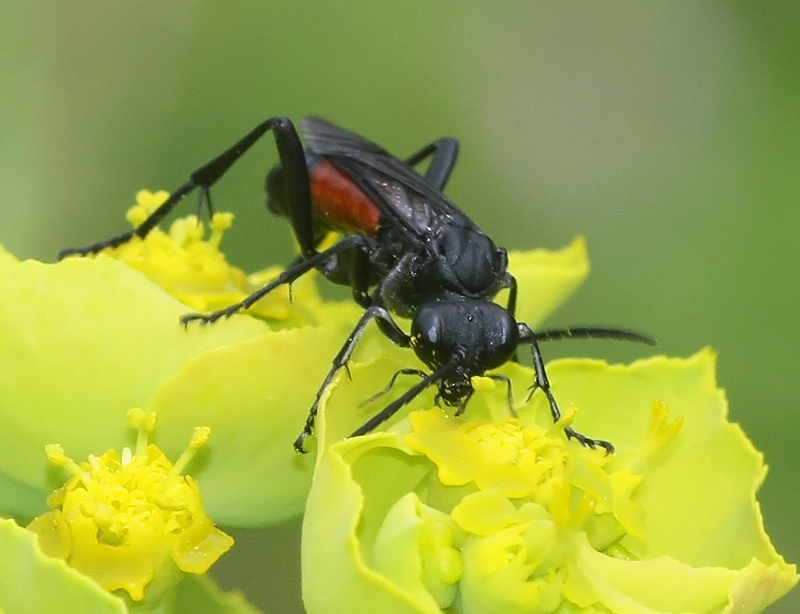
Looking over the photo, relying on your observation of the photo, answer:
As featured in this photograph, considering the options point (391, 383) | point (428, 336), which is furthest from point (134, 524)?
point (428, 336)

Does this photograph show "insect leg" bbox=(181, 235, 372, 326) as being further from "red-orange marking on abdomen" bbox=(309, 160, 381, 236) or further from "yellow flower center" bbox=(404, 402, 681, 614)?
"yellow flower center" bbox=(404, 402, 681, 614)

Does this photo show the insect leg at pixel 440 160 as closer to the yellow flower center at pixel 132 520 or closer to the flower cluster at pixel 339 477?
the flower cluster at pixel 339 477

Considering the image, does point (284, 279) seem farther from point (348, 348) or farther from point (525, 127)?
point (525, 127)

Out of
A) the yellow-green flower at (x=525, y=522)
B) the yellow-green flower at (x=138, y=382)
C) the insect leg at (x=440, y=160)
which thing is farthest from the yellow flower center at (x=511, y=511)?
the insect leg at (x=440, y=160)

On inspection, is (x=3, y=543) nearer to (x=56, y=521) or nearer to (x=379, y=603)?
(x=56, y=521)

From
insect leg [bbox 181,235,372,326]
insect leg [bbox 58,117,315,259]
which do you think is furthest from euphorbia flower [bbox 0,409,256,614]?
insect leg [bbox 58,117,315,259]

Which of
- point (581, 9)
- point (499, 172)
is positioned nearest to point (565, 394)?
point (499, 172)

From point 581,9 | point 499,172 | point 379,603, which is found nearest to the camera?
point 379,603
